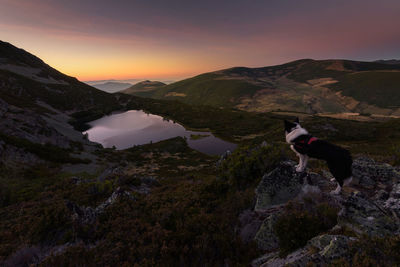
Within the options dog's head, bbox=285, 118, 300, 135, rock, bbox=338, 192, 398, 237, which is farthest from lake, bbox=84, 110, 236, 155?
rock, bbox=338, 192, 398, 237

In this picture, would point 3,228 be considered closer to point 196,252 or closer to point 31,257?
point 31,257

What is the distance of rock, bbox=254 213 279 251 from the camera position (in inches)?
199

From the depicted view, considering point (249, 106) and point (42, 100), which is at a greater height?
point (42, 100)

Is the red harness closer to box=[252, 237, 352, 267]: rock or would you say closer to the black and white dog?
the black and white dog

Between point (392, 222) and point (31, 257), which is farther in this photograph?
point (31, 257)

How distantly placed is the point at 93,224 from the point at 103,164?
2927cm

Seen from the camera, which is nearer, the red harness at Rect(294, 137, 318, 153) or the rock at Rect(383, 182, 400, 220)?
the rock at Rect(383, 182, 400, 220)

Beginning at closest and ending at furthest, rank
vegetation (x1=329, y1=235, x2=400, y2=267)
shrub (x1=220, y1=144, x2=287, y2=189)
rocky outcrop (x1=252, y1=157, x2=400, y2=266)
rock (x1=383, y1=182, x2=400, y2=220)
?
1. vegetation (x1=329, y1=235, x2=400, y2=267)
2. rocky outcrop (x1=252, y1=157, x2=400, y2=266)
3. rock (x1=383, y1=182, x2=400, y2=220)
4. shrub (x1=220, y1=144, x2=287, y2=189)

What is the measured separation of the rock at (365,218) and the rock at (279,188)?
2.09 metres

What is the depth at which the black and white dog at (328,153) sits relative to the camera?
18.6 ft

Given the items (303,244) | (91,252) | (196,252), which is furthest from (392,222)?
(91,252)

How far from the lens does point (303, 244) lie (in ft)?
14.1

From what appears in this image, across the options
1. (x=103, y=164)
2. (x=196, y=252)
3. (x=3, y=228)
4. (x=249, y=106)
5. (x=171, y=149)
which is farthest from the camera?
(x=249, y=106)

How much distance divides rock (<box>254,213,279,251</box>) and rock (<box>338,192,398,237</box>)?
1.70 meters
